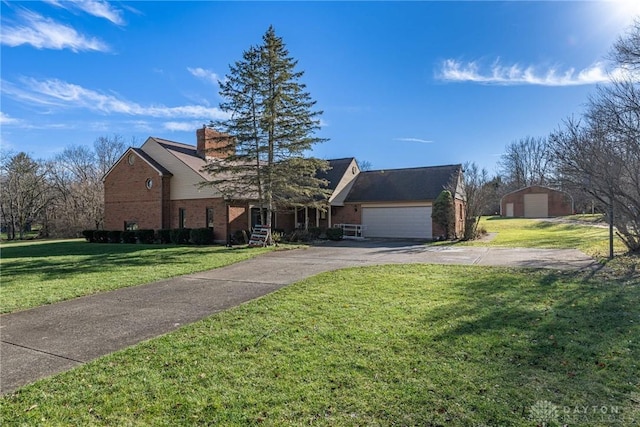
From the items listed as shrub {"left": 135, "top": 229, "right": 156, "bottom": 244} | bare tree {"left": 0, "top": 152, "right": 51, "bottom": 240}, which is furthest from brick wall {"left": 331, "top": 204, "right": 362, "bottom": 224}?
bare tree {"left": 0, "top": 152, "right": 51, "bottom": 240}

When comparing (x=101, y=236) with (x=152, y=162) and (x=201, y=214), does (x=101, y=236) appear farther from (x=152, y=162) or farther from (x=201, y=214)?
(x=201, y=214)

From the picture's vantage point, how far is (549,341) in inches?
179

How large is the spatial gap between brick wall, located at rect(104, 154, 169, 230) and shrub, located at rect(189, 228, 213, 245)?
352 cm

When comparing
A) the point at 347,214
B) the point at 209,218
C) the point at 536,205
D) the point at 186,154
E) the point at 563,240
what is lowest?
the point at 563,240

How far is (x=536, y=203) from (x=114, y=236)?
51.0 m

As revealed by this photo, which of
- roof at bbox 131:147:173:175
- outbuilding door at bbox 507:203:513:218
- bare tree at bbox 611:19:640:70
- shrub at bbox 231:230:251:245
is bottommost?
shrub at bbox 231:230:251:245

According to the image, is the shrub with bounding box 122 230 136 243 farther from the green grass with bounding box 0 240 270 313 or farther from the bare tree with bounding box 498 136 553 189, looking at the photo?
the bare tree with bounding box 498 136 553 189

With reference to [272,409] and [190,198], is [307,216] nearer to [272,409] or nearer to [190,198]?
[190,198]

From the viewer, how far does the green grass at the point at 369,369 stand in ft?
10.1

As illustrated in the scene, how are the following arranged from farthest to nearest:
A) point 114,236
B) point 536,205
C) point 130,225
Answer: point 536,205 < point 130,225 < point 114,236

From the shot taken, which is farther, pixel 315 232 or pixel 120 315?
pixel 315 232

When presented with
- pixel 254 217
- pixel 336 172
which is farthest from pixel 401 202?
pixel 254 217

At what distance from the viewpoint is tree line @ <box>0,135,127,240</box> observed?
110ft

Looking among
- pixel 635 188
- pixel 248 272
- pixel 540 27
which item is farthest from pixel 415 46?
pixel 248 272
